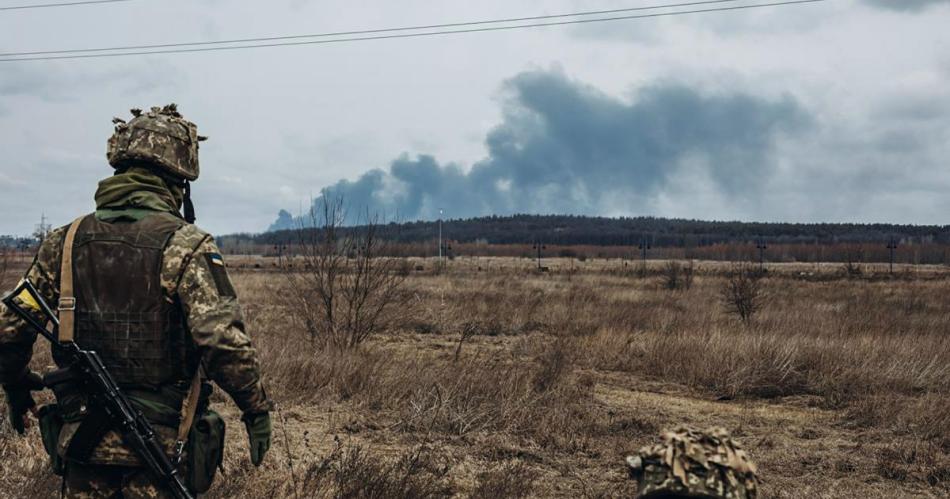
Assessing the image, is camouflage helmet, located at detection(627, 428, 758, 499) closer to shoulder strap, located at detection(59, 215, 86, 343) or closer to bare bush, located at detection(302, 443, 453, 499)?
shoulder strap, located at detection(59, 215, 86, 343)

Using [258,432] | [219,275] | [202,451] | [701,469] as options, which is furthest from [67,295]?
[701,469]

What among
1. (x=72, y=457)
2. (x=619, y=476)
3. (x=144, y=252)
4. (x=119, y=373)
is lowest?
(x=619, y=476)

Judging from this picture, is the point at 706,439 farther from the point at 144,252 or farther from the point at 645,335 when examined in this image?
the point at 645,335

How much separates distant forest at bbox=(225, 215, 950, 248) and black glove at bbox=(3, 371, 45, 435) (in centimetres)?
13141

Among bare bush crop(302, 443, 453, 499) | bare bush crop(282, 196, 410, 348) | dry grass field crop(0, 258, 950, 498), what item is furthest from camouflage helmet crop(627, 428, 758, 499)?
bare bush crop(282, 196, 410, 348)

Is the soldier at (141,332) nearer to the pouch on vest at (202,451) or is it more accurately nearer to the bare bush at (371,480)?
the pouch on vest at (202,451)

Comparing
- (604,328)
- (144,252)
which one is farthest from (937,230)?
(144,252)

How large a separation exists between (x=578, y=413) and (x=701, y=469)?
637cm

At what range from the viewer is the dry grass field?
5.22 meters

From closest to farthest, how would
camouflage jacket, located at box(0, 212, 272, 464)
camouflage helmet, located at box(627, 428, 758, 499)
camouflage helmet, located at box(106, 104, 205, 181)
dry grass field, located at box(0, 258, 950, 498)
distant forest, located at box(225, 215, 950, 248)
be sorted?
camouflage helmet, located at box(627, 428, 758, 499) → camouflage jacket, located at box(0, 212, 272, 464) → camouflage helmet, located at box(106, 104, 205, 181) → dry grass field, located at box(0, 258, 950, 498) → distant forest, located at box(225, 215, 950, 248)

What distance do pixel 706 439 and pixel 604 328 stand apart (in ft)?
40.9

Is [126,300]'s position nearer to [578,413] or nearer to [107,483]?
[107,483]

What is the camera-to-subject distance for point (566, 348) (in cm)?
1162

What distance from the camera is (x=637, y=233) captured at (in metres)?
158
